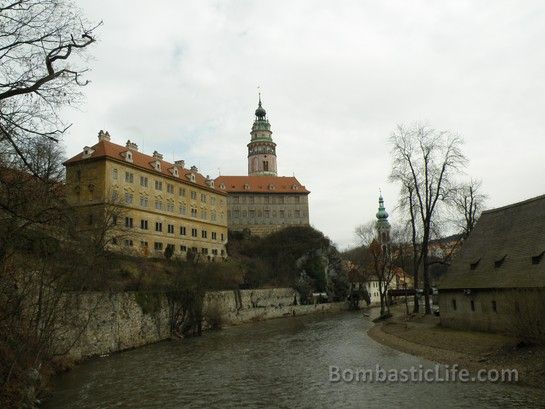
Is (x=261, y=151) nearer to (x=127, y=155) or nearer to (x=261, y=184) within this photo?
(x=261, y=184)

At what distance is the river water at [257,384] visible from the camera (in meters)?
14.1

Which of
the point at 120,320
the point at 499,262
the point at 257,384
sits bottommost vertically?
the point at 257,384

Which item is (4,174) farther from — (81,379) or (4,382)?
(81,379)

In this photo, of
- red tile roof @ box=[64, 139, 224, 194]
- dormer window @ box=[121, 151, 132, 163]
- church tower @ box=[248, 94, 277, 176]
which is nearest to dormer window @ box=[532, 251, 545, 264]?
red tile roof @ box=[64, 139, 224, 194]

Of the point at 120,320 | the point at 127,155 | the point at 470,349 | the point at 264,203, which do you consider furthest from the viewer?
the point at 264,203

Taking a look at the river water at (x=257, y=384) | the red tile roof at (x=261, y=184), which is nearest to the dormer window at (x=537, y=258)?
the river water at (x=257, y=384)

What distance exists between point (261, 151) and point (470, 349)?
289ft

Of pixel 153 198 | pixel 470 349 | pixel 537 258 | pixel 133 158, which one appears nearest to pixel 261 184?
pixel 153 198

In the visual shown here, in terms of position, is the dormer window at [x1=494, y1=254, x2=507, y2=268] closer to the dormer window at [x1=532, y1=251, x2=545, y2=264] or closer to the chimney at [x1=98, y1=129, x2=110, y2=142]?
the dormer window at [x1=532, y1=251, x2=545, y2=264]

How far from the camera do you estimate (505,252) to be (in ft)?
79.9

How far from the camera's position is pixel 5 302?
47.7ft

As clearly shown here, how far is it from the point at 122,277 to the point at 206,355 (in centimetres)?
1605

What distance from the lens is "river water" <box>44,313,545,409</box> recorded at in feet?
46.2

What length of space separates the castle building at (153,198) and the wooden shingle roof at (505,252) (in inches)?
1103
